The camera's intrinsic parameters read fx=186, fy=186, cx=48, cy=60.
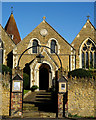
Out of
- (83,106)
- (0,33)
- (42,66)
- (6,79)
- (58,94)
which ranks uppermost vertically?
(0,33)

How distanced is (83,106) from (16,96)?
4.51 metres

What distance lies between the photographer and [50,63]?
23.3 metres

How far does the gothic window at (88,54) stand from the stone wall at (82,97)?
13.2 meters

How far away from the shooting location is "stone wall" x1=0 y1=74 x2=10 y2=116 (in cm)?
1193

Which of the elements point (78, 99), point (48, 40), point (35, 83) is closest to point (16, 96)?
point (78, 99)

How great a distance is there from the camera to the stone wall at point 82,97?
1245cm

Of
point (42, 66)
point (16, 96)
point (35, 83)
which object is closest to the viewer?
point (16, 96)

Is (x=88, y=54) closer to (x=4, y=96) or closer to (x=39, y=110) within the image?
(x=39, y=110)

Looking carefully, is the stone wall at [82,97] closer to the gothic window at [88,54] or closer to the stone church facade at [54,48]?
the stone church facade at [54,48]

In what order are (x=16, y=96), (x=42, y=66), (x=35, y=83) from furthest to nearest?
(x=42, y=66) < (x=35, y=83) < (x=16, y=96)

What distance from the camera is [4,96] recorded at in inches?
473

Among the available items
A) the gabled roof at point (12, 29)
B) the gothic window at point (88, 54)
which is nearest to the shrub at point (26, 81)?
the gothic window at point (88, 54)

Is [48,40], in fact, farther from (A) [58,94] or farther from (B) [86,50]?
(A) [58,94]

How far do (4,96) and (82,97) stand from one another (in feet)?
17.0
